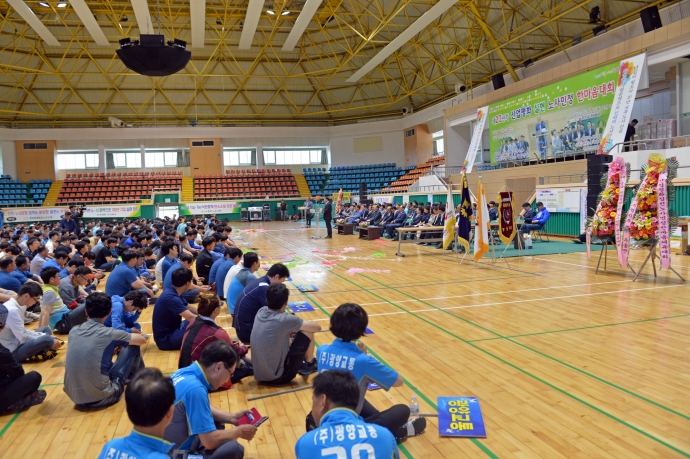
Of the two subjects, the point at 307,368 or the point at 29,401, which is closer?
the point at 29,401

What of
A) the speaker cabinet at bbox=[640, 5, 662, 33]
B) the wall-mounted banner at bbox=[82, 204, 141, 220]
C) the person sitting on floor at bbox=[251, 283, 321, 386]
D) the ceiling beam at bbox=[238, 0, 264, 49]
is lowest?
the person sitting on floor at bbox=[251, 283, 321, 386]

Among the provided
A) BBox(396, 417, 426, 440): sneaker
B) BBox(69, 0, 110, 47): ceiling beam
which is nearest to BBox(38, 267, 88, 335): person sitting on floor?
BBox(396, 417, 426, 440): sneaker

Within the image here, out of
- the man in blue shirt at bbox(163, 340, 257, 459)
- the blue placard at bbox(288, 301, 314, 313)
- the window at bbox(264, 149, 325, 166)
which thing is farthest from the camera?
the window at bbox(264, 149, 325, 166)

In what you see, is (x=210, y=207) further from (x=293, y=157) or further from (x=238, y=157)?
(x=293, y=157)

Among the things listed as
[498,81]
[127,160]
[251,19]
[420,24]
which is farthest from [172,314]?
[127,160]

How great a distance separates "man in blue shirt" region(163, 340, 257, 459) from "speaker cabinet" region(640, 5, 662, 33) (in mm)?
18471

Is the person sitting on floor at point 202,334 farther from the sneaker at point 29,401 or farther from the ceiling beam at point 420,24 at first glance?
the ceiling beam at point 420,24

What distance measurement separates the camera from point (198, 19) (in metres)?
20.6

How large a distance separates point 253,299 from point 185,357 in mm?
1229

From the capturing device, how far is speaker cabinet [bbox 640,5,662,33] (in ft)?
53.1

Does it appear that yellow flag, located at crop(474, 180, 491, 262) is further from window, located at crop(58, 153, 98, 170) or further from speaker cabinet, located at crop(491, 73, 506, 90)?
window, located at crop(58, 153, 98, 170)

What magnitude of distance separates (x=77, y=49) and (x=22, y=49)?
2867mm

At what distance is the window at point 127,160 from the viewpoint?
119 ft

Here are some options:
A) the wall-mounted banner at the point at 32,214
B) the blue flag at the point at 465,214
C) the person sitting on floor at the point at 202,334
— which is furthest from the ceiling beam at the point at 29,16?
the person sitting on floor at the point at 202,334
